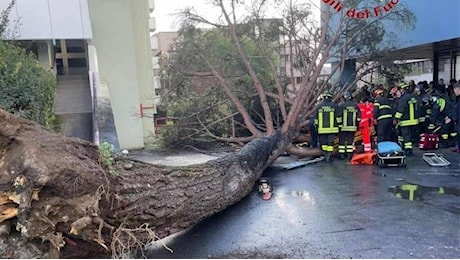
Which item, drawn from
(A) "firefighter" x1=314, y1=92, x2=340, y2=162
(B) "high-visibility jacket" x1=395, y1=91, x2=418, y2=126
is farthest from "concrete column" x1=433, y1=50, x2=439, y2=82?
(A) "firefighter" x1=314, y1=92, x2=340, y2=162

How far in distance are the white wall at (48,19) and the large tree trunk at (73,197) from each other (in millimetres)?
8705

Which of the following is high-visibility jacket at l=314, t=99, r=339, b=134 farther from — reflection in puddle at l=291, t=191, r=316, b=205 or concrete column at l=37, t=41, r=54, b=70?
concrete column at l=37, t=41, r=54, b=70

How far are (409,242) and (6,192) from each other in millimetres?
3199

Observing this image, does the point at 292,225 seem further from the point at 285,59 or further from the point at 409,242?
the point at 285,59

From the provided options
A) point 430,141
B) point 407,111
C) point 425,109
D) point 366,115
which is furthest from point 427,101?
point 366,115

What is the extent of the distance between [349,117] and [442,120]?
2358 millimetres

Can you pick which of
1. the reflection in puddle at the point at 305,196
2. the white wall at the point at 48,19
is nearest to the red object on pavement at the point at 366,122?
the reflection in puddle at the point at 305,196

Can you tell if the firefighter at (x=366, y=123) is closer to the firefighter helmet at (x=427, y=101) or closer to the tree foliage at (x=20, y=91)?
the firefighter helmet at (x=427, y=101)

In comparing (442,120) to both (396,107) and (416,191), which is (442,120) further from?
(416,191)

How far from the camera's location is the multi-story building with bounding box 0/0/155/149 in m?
10.4

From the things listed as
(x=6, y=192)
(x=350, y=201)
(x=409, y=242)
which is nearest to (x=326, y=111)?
(x=350, y=201)

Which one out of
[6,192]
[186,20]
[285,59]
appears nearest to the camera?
[6,192]

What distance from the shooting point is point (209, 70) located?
31.6 feet

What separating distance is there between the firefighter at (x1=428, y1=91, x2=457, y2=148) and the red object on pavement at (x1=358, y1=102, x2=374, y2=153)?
5.26 ft
